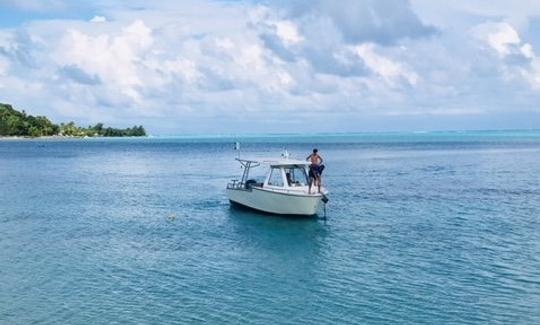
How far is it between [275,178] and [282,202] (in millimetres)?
1802

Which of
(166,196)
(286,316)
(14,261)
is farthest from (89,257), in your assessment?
(166,196)

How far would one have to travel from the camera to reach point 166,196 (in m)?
55.0

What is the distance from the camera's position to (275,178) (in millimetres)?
40781

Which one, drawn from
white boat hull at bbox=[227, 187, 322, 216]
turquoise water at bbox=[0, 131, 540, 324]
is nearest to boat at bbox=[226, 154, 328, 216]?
white boat hull at bbox=[227, 187, 322, 216]

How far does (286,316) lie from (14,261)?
13933 millimetres

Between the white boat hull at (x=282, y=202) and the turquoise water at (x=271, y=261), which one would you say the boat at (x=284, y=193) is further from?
the turquoise water at (x=271, y=261)

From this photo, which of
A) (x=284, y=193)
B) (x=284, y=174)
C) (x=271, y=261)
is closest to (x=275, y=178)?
(x=284, y=174)

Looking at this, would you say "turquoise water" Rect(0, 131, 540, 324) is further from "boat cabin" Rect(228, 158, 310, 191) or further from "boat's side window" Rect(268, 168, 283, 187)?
"boat's side window" Rect(268, 168, 283, 187)

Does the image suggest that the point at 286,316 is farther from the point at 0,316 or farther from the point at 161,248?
the point at 161,248

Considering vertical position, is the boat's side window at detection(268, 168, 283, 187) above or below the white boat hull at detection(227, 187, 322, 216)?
above

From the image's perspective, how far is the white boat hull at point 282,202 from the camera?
128 feet

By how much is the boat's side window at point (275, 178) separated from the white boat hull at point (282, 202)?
78cm

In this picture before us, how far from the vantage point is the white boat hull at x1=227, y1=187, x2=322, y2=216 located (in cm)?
3894

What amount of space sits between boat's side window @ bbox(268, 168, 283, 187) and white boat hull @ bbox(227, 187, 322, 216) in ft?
2.56
